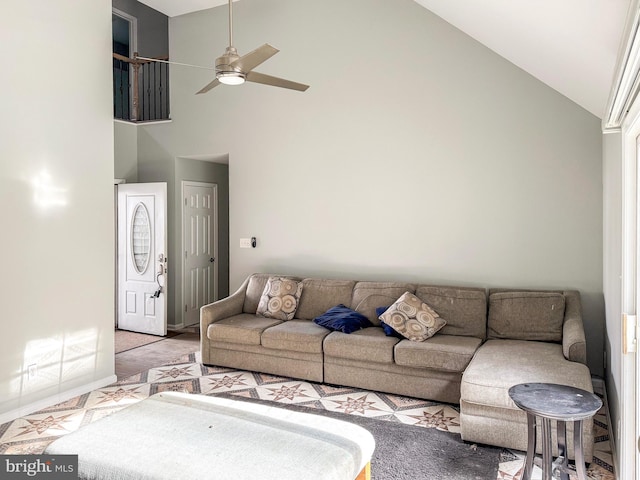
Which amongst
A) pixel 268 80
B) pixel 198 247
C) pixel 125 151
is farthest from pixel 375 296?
pixel 125 151

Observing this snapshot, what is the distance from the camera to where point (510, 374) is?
3145 millimetres

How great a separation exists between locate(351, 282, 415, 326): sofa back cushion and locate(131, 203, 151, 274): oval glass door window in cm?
292

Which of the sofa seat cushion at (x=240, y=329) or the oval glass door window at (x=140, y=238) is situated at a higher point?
the oval glass door window at (x=140, y=238)

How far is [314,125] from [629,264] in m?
3.57

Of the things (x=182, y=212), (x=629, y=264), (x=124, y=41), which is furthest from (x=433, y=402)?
(x=124, y=41)

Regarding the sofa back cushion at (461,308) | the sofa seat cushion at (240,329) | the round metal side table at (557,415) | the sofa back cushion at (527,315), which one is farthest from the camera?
the sofa seat cushion at (240,329)

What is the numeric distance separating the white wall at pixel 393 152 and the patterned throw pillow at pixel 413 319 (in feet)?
1.85

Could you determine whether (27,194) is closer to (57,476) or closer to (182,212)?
(57,476)

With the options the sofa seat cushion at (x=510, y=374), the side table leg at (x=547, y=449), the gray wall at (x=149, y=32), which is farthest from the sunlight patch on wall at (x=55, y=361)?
the gray wall at (x=149, y=32)

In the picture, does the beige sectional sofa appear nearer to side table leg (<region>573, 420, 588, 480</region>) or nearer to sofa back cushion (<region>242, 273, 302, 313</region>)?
sofa back cushion (<region>242, 273, 302, 313</region>)

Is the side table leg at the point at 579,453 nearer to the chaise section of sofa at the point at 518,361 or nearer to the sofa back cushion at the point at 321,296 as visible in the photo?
the chaise section of sofa at the point at 518,361

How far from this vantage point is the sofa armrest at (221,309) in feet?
15.8
